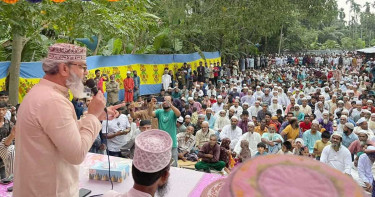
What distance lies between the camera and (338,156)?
5785 mm

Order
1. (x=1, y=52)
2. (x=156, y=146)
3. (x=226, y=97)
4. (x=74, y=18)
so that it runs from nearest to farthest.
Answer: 1. (x=156, y=146)
2. (x=74, y=18)
3. (x=1, y=52)
4. (x=226, y=97)

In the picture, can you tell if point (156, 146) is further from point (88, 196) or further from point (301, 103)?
point (301, 103)

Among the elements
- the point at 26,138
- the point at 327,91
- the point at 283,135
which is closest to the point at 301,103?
the point at 327,91

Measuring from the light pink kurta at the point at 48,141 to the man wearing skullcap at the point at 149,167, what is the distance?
0.75ft

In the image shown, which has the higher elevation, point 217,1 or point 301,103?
point 217,1

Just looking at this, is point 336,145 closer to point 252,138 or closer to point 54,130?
point 252,138

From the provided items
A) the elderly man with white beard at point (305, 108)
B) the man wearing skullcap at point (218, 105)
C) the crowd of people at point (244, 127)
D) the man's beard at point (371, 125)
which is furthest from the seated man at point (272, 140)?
the man wearing skullcap at point (218, 105)

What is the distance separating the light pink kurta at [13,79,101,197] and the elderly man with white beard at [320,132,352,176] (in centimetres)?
486

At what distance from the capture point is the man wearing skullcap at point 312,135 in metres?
6.98

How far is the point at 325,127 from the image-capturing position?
314 inches

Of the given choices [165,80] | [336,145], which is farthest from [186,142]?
[165,80]

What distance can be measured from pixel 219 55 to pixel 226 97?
660 centimetres

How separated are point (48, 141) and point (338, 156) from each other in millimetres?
5191

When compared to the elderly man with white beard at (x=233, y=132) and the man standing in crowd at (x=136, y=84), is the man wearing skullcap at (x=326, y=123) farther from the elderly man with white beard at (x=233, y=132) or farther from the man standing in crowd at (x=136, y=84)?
the man standing in crowd at (x=136, y=84)
